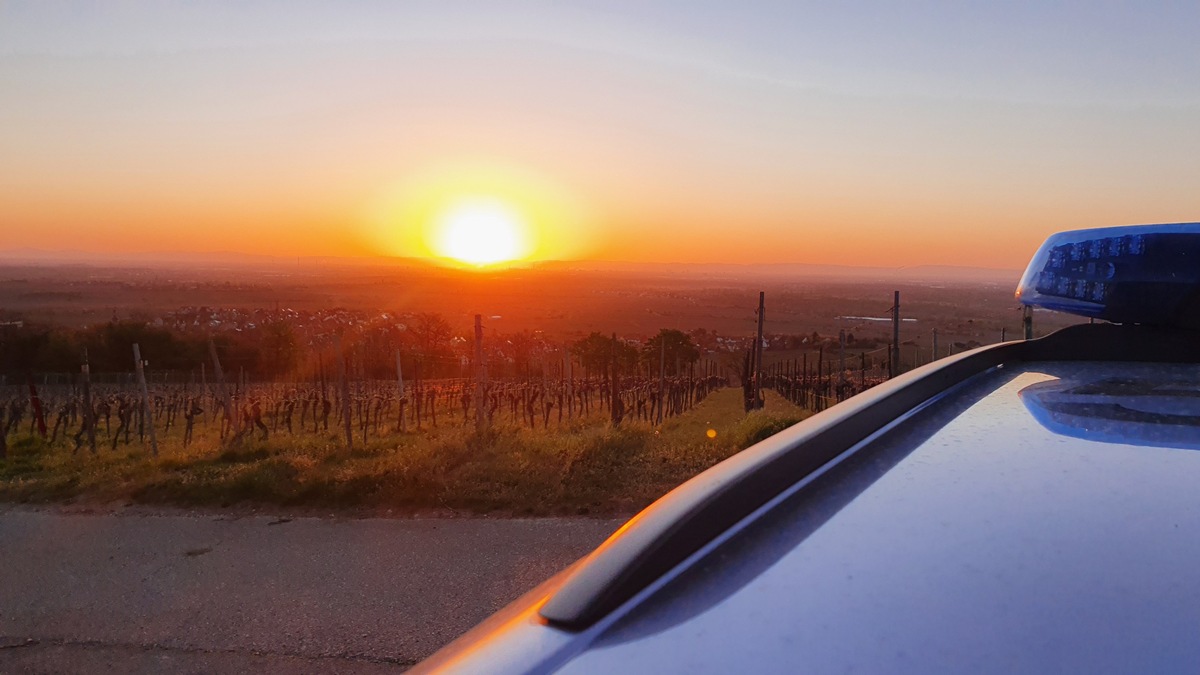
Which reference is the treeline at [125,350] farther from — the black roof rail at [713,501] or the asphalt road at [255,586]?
the black roof rail at [713,501]

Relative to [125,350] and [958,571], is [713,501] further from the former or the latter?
[125,350]

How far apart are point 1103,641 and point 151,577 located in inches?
288

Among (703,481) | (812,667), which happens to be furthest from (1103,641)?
(703,481)

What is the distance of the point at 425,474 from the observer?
8.73 metres

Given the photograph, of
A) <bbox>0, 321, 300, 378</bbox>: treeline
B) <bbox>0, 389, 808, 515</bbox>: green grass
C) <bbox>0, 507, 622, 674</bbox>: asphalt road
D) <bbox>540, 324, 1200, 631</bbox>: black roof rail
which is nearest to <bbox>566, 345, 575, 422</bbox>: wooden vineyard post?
<bbox>0, 389, 808, 515</bbox>: green grass

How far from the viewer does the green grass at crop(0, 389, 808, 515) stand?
8297 millimetres

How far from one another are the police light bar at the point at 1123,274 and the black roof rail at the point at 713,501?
19.7 inches

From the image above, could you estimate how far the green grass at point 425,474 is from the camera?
830 cm

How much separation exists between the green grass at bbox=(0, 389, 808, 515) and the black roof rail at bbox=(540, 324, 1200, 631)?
6.56 metres

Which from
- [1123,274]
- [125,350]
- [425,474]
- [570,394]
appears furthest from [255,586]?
[125,350]

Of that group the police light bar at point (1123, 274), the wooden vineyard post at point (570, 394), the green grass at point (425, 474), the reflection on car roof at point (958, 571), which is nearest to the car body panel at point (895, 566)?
the reflection on car roof at point (958, 571)

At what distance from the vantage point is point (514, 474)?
28.7 ft

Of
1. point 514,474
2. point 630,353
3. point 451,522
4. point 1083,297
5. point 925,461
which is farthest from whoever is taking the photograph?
point 630,353

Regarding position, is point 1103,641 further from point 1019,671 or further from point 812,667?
point 812,667
